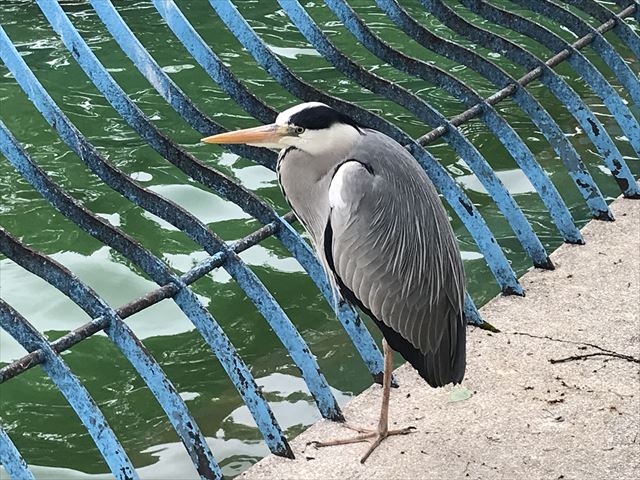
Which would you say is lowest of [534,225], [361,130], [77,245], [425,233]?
[534,225]

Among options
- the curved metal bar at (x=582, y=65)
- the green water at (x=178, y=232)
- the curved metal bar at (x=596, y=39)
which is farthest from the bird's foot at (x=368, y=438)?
the curved metal bar at (x=596, y=39)

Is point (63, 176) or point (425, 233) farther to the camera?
point (63, 176)

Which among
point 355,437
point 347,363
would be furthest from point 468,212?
point 355,437

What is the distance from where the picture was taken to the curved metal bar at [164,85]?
406 cm

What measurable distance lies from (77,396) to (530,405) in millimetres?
1404

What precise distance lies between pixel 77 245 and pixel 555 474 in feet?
9.84

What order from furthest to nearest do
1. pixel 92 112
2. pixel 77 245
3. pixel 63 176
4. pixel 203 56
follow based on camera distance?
1. pixel 92 112
2. pixel 63 176
3. pixel 77 245
4. pixel 203 56

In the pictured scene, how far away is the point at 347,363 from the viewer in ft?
15.3

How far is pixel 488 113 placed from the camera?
188 inches

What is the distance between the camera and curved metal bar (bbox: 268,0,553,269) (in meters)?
4.46

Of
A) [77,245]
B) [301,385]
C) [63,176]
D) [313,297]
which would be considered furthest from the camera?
[63,176]

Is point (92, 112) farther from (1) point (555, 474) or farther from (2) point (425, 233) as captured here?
(1) point (555, 474)

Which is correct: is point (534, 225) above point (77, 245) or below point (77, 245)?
below

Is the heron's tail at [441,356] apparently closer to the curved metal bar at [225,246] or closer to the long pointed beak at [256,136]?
the curved metal bar at [225,246]
